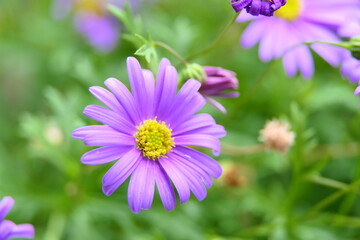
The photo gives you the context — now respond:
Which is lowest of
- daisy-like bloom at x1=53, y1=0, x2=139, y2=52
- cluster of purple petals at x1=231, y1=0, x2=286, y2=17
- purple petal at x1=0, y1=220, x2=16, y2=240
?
purple petal at x1=0, y1=220, x2=16, y2=240

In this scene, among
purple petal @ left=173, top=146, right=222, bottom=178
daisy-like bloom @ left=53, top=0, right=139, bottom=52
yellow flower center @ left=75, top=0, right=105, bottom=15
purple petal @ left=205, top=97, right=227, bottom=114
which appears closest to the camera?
purple petal @ left=173, top=146, right=222, bottom=178

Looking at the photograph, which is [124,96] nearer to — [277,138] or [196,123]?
[196,123]

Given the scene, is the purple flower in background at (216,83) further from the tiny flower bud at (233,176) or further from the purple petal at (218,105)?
the tiny flower bud at (233,176)

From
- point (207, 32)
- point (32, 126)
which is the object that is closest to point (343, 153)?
point (207, 32)

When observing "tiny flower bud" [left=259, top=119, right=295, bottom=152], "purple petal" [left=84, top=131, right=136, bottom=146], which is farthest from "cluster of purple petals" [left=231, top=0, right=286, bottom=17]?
"tiny flower bud" [left=259, top=119, right=295, bottom=152]

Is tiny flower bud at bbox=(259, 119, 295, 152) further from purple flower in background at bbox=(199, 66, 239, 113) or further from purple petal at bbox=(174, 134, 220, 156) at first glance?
purple petal at bbox=(174, 134, 220, 156)

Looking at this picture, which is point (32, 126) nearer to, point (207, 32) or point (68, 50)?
point (68, 50)
